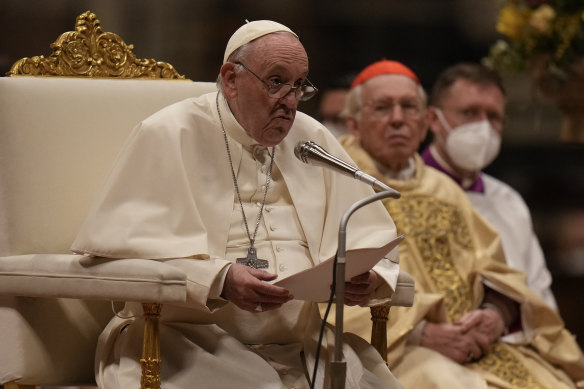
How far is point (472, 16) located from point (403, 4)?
1.97ft

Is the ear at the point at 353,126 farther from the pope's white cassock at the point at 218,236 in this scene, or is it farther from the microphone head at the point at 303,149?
the microphone head at the point at 303,149

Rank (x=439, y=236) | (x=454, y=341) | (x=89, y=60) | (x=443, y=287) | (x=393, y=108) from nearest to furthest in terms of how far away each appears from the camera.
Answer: (x=89, y=60) < (x=454, y=341) < (x=443, y=287) < (x=439, y=236) < (x=393, y=108)

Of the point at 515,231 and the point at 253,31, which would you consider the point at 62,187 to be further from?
the point at 515,231

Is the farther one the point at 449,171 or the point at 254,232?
the point at 449,171

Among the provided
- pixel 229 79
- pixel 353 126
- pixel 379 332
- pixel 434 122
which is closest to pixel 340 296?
pixel 379 332

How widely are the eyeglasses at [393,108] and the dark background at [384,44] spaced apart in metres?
2.88

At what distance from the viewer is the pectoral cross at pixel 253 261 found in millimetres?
3586

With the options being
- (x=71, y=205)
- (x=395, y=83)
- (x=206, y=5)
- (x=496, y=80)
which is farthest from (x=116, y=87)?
(x=206, y=5)

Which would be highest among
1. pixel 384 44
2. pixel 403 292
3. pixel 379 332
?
pixel 384 44

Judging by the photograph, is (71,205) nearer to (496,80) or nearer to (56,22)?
(496,80)

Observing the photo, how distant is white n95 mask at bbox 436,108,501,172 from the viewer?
5.90 metres

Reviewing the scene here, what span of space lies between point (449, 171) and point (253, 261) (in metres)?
2.62

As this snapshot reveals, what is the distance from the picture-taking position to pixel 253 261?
11.8 ft

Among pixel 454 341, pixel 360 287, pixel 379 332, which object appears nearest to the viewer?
pixel 360 287
